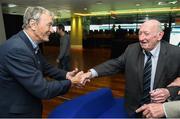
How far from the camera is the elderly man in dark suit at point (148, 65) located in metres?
2.11

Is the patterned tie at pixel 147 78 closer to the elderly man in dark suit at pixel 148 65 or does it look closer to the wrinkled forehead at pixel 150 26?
the elderly man in dark suit at pixel 148 65

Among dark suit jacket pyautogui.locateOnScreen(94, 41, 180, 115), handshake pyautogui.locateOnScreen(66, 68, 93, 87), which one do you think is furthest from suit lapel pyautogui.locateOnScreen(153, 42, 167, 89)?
handshake pyautogui.locateOnScreen(66, 68, 93, 87)

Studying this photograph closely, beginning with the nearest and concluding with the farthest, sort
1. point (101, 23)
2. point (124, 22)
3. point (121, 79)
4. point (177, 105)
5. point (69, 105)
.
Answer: point (177, 105) < point (69, 105) < point (121, 79) < point (124, 22) < point (101, 23)

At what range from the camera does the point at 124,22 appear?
1892 centimetres

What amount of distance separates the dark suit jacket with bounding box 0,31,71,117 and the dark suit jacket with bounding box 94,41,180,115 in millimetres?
616

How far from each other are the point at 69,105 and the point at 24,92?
52 centimetres

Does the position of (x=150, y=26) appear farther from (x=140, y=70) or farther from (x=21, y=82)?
(x=21, y=82)

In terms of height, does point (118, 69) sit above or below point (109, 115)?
above

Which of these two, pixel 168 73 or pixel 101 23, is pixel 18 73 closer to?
pixel 168 73

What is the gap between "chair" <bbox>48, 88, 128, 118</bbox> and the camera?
219cm

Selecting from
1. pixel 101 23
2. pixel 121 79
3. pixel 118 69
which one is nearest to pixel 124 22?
pixel 101 23

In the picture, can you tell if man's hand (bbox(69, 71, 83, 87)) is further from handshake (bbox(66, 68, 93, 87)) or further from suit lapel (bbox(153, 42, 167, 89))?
suit lapel (bbox(153, 42, 167, 89))

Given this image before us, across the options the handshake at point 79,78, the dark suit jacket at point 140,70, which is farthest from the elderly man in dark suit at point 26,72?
the dark suit jacket at point 140,70

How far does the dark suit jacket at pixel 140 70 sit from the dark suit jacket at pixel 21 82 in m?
0.62
